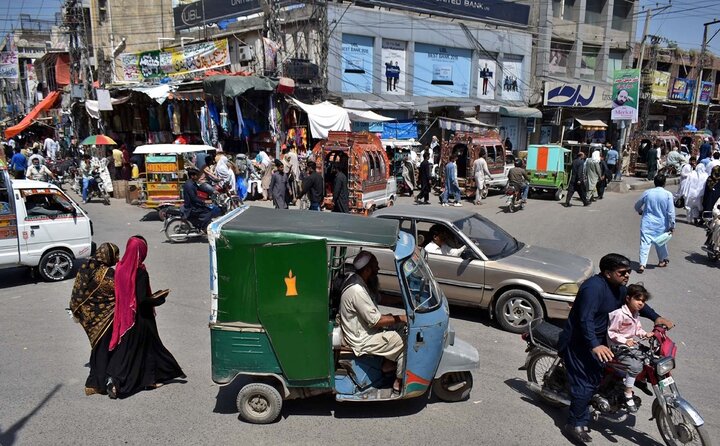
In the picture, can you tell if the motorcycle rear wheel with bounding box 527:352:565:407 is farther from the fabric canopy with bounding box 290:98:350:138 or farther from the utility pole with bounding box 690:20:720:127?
the utility pole with bounding box 690:20:720:127

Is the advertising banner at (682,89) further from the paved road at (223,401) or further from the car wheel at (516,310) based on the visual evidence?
the car wheel at (516,310)

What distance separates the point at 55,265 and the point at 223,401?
5.62 meters

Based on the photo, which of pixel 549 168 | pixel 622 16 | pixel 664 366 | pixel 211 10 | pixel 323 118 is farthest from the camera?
pixel 622 16

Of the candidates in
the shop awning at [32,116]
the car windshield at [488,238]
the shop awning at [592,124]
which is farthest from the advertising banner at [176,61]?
the shop awning at [592,124]

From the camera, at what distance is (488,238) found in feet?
24.6

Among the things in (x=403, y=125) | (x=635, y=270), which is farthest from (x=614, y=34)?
(x=635, y=270)

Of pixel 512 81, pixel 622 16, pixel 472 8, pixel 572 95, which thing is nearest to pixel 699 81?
pixel 622 16

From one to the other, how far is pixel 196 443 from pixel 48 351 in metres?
2.99

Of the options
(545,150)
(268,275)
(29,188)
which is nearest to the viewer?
(268,275)

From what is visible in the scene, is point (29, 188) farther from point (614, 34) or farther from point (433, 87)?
point (614, 34)

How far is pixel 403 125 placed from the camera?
22.2 m

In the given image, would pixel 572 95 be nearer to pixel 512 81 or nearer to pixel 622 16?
pixel 512 81

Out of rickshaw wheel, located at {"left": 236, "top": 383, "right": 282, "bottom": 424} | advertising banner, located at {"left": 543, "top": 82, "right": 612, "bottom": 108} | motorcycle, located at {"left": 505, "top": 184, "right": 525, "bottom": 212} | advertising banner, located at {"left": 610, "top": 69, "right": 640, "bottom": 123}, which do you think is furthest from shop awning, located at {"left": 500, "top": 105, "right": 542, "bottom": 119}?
rickshaw wheel, located at {"left": 236, "top": 383, "right": 282, "bottom": 424}

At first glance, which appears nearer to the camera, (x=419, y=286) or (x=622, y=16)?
(x=419, y=286)
